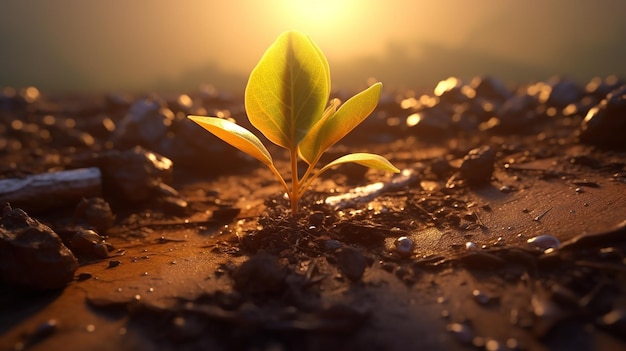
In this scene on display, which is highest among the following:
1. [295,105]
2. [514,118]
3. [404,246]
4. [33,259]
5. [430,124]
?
[514,118]

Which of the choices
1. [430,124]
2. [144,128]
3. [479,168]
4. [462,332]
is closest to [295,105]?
[462,332]

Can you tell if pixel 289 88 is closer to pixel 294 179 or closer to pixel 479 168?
pixel 294 179

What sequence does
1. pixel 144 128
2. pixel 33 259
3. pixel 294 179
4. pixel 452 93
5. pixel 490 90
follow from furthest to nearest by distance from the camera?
1. pixel 452 93
2. pixel 490 90
3. pixel 144 128
4. pixel 294 179
5. pixel 33 259

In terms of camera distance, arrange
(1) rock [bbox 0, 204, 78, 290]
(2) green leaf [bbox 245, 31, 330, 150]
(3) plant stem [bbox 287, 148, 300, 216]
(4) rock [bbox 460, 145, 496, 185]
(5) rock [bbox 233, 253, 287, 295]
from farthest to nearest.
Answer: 1. (4) rock [bbox 460, 145, 496, 185]
2. (3) plant stem [bbox 287, 148, 300, 216]
3. (2) green leaf [bbox 245, 31, 330, 150]
4. (1) rock [bbox 0, 204, 78, 290]
5. (5) rock [bbox 233, 253, 287, 295]

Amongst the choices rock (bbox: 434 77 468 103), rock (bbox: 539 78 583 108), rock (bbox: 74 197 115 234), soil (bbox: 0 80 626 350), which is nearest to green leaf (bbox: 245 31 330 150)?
soil (bbox: 0 80 626 350)

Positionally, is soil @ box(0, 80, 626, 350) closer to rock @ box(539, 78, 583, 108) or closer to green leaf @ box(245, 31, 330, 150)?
green leaf @ box(245, 31, 330, 150)

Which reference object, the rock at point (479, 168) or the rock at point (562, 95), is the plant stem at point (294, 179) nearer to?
the rock at point (479, 168)

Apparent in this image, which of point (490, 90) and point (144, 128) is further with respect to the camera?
point (490, 90)

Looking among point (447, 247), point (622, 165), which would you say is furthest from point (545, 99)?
point (447, 247)
